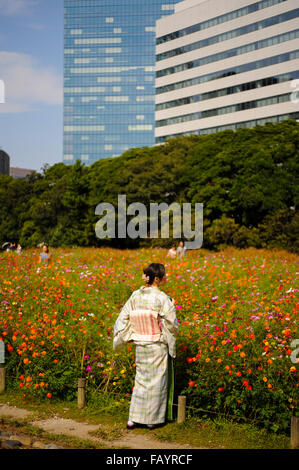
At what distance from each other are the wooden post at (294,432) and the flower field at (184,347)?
11.0 inches

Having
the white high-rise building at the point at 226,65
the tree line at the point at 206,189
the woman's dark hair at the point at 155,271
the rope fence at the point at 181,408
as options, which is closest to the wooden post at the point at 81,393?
the rope fence at the point at 181,408

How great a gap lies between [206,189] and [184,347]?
2701 centimetres

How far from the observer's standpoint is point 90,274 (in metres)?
11.9

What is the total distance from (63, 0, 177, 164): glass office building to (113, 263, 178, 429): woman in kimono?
112852 mm

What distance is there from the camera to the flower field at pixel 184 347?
5484 millimetres

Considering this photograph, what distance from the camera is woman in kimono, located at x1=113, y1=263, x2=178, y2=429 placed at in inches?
211

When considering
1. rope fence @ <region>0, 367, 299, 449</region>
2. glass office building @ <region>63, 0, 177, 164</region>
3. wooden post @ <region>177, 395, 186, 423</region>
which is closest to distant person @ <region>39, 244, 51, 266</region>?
rope fence @ <region>0, 367, 299, 449</region>

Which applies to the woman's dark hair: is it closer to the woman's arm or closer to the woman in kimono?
the woman in kimono

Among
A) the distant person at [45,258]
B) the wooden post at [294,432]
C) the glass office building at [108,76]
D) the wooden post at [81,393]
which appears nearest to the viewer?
the wooden post at [294,432]

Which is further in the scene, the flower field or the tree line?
the tree line

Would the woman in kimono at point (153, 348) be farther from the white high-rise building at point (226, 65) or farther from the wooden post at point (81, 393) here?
the white high-rise building at point (226, 65)

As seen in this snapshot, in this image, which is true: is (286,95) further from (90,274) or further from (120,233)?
(90,274)

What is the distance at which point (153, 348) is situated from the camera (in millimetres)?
5402
